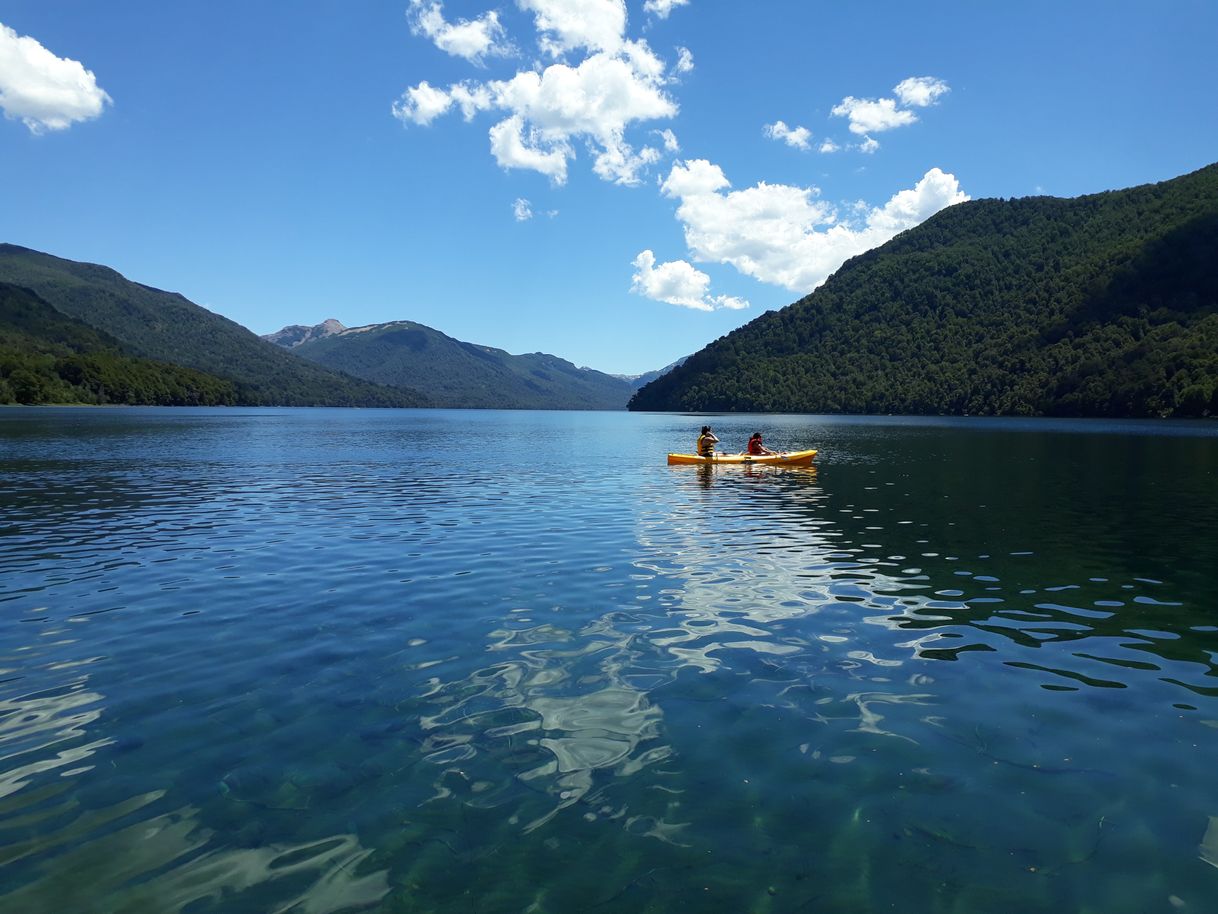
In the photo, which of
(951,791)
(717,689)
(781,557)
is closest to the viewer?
(951,791)

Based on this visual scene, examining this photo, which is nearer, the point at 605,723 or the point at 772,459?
the point at 605,723

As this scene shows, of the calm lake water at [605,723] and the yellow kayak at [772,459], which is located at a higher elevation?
the yellow kayak at [772,459]

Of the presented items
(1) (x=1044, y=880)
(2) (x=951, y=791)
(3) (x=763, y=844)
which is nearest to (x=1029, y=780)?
(2) (x=951, y=791)

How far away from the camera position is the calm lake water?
7.03 metres

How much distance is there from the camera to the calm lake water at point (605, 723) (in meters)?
7.03

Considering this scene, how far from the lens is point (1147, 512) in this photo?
3225 cm

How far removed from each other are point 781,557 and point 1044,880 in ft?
52.3

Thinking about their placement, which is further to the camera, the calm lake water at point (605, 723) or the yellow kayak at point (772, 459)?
the yellow kayak at point (772, 459)

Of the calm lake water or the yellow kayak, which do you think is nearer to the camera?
the calm lake water

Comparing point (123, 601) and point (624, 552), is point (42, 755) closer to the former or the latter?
point (123, 601)

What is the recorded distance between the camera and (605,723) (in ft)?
34.7

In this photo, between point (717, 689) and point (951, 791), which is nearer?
point (951, 791)

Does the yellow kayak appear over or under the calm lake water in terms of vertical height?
over

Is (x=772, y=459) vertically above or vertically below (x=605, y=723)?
above
